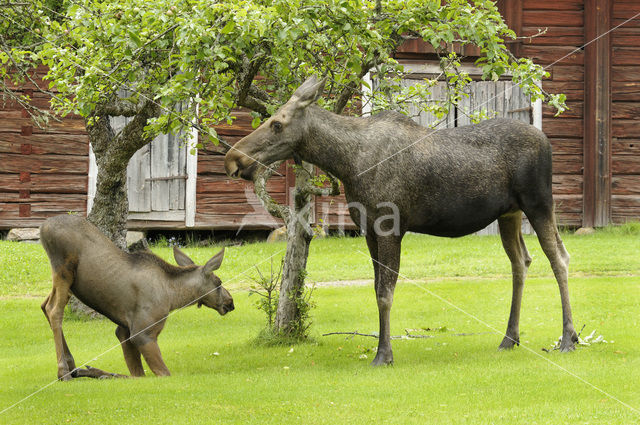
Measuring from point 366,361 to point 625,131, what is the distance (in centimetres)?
1378

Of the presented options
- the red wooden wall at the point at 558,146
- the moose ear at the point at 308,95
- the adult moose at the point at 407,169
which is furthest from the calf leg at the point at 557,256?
the red wooden wall at the point at 558,146

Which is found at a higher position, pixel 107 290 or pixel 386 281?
pixel 386 281

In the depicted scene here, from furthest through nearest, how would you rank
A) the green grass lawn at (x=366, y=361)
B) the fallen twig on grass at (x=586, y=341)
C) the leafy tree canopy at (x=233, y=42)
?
1. the fallen twig on grass at (x=586, y=341)
2. the leafy tree canopy at (x=233, y=42)
3. the green grass lawn at (x=366, y=361)

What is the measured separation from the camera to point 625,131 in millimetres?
20312

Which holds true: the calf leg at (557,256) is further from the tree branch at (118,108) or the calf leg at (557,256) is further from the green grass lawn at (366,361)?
the tree branch at (118,108)

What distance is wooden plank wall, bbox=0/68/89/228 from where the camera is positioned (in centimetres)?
1928

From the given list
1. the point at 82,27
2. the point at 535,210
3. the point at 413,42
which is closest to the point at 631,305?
the point at 535,210

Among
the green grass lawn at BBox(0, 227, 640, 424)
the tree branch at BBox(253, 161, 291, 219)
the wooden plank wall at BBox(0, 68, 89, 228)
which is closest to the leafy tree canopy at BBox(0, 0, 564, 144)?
the tree branch at BBox(253, 161, 291, 219)

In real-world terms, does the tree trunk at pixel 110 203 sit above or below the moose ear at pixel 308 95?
below

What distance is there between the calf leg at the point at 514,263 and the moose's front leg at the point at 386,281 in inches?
59.1

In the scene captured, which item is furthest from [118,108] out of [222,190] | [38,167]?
[38,167]

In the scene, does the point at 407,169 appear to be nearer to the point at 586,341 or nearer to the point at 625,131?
the point at 586,341

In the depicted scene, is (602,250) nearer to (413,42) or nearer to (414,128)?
(413,42)

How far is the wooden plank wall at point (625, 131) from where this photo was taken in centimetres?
2031
